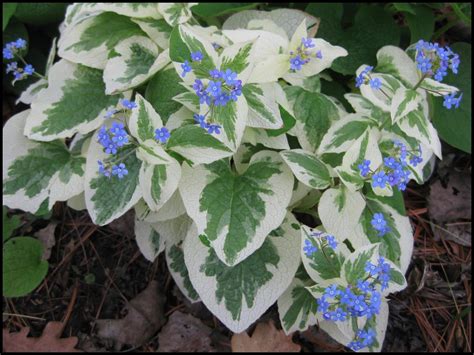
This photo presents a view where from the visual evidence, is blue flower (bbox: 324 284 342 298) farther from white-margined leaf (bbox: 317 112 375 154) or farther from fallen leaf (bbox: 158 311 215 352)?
fallen leaf (bbox: 158 311 215 352)

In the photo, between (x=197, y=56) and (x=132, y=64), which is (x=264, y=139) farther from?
(x=132, y=64)

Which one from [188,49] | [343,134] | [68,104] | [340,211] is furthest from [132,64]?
[340,211]

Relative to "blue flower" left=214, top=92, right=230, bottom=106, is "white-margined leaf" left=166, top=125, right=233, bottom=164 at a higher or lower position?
lower

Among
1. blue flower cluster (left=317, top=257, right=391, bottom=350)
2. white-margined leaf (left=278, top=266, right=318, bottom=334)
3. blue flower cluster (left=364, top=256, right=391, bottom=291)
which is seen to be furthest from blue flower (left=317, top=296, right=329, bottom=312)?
white-margined leaf (left=278, top=266, right=318, bottom=334)

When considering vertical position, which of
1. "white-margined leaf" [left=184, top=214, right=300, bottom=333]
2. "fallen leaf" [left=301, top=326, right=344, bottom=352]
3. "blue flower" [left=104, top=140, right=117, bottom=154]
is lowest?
"fallen leaf" [left=301, top=326, right=344, bottom=352]

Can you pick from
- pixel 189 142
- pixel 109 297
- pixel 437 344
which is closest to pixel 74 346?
pixel 109 297

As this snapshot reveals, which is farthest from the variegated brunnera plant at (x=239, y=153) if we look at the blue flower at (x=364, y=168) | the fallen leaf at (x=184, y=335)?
the fallen leaf at (x=184, y=335)

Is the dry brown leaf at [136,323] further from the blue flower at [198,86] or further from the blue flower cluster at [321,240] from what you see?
A: the blue flower at [198,86]
